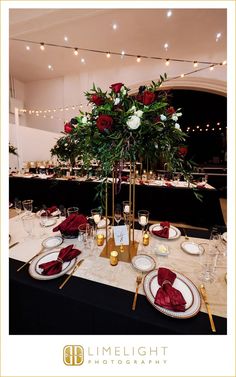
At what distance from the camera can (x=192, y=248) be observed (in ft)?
3.65

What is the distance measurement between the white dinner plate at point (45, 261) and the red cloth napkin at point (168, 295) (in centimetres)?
46

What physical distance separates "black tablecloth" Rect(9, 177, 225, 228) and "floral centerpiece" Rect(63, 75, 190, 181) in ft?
5.59

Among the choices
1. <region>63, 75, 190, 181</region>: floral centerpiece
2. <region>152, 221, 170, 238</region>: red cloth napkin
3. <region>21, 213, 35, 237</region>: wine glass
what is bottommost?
<region>152, 221, 170, 238</region>: red cloth napkin

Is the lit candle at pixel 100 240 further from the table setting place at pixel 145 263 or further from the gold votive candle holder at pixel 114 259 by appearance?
the gold votive candle holder at pixel 114 259

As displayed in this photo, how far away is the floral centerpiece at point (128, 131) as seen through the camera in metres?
0.81

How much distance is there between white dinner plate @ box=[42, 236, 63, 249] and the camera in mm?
1133

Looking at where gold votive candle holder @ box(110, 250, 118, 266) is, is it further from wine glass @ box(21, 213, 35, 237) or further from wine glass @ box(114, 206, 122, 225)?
wine glass @ box(21, 213, 35, 237)

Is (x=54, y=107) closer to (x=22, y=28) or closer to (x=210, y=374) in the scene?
(x=22, y=28)

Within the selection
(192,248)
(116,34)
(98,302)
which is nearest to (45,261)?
(98,302)

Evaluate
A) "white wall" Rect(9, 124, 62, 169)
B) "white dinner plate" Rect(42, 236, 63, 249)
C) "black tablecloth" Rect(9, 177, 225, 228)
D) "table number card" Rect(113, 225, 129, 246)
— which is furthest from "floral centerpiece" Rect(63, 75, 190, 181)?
"white wall" Rect(9, 124, 62, 169)

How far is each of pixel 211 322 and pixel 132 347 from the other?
0.32m

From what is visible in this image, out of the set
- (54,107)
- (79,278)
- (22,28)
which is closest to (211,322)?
(79,278)

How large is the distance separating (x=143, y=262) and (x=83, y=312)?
376 mm

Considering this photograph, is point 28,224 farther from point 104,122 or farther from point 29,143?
point 29,143
